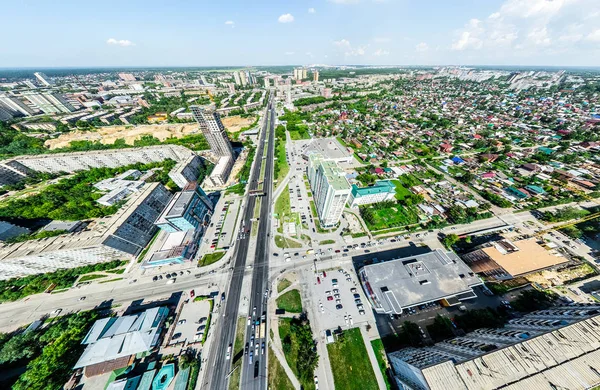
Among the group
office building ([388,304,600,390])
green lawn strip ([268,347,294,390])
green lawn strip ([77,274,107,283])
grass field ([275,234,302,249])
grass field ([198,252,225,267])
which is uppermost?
office building ([388,304,600,390])

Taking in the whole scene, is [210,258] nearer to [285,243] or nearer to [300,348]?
[285,243]

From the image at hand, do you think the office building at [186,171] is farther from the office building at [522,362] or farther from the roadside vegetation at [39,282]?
the office building at [522,362]

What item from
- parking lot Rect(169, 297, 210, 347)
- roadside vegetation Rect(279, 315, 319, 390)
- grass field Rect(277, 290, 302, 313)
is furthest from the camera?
grass field Rect(277, 290, 302, 313)

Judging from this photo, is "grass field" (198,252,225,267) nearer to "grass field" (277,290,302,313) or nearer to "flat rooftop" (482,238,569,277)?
"grass field" (277,290,302,313)

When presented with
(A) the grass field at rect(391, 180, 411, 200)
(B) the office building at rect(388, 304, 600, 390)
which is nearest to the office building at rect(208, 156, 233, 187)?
(A) the grass field at rect(391, 180, 411, 200)

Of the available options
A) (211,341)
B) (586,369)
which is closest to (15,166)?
(211,341)
